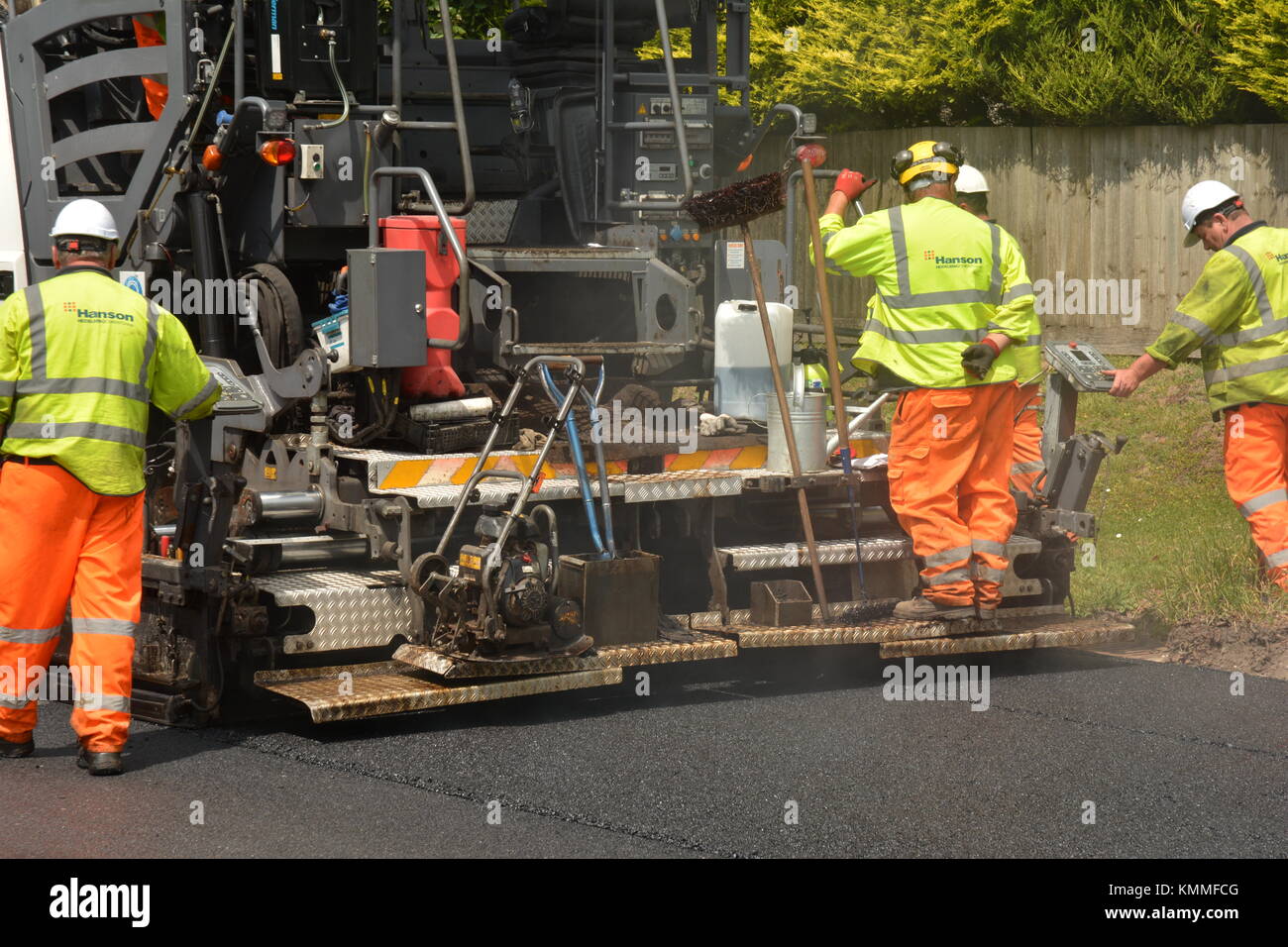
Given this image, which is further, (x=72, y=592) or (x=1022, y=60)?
(x=1022, y=60)

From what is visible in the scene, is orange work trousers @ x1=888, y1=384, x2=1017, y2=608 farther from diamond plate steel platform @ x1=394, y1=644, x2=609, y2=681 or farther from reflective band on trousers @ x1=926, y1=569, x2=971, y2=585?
diamond plate steel platform @ x1=394, y1=644, x2=609, y2=681

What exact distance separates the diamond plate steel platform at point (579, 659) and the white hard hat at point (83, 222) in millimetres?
1753

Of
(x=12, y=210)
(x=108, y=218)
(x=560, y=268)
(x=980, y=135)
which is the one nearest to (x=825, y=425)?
(x=560, y=268)

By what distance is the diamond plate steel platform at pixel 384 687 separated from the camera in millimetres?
5957

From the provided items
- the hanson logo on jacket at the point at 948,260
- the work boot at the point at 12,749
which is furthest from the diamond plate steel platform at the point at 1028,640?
the work boot at the point at 12,749

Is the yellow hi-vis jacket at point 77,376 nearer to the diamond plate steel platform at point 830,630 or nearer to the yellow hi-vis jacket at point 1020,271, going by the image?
the diamond plate steel platform at point 830,630

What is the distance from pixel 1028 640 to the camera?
7215 mm

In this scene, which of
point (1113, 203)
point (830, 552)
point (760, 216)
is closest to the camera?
point (760, 216)

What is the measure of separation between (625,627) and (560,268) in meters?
1.62

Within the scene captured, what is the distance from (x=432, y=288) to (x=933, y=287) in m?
1.96

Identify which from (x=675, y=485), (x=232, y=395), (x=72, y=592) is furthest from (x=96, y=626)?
(x=675, y=485)

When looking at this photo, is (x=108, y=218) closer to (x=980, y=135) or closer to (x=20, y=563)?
(x=20, y=563)

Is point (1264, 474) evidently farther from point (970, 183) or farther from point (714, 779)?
point (714, 779)

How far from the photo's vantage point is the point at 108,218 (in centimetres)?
610
